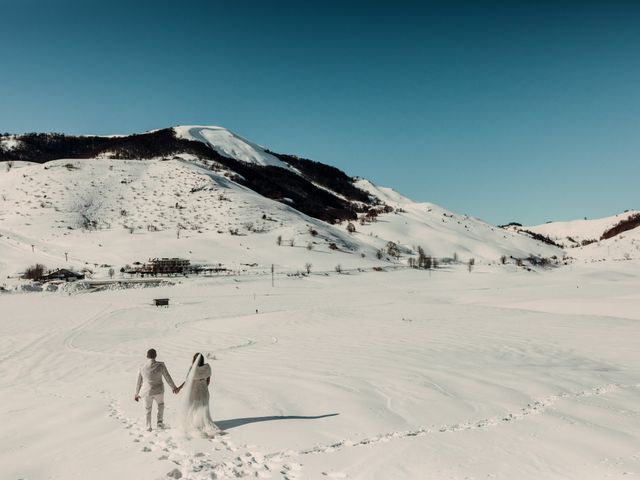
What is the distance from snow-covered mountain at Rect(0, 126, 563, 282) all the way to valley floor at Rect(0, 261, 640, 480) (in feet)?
129

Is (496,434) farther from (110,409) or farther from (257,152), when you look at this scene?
(257,152)

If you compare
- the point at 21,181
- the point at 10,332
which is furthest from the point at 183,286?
the point at 21,181

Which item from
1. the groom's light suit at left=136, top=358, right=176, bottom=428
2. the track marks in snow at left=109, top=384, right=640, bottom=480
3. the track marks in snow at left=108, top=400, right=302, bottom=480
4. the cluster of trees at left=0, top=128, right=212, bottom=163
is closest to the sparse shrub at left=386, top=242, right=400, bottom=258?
the cluster of trees at left=0, top=128, right=212, bottom=163

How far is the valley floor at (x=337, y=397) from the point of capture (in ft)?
22.8

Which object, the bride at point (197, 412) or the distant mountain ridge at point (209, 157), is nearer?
the bride at point (197, 412)

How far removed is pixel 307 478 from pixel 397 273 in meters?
61.1

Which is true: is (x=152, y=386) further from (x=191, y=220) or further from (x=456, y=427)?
(x=191, y=220)

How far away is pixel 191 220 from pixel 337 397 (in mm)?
82683

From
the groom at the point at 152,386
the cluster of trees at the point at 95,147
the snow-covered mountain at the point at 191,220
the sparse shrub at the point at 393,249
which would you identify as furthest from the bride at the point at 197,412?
the cluster of trees at the point at 95,147

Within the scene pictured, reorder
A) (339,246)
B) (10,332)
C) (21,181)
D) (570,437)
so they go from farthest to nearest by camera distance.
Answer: (21,181)
(339,246)
(10,332)
(570,437)

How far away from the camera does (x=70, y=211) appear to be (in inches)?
3369

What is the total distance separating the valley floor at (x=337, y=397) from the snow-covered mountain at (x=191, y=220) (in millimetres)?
39287

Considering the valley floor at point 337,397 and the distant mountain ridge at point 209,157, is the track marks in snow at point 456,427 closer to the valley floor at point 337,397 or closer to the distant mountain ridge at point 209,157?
the valley floor at point 337,397

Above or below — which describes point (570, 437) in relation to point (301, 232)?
below
